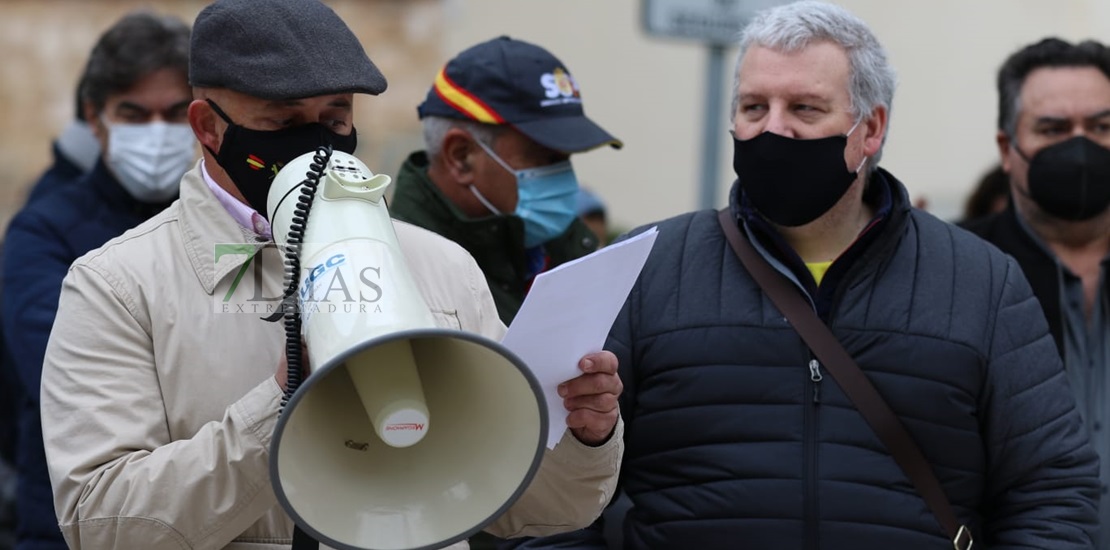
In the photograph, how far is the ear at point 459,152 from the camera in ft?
13.0

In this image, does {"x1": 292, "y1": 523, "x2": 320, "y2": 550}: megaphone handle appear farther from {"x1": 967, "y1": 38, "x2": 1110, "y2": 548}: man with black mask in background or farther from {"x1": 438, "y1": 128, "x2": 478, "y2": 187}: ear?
{"x1": 967, "y1": 38, "x2": 1110, "y2": 548}: man with black mask in background

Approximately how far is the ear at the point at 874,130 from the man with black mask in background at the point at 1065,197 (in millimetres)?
863

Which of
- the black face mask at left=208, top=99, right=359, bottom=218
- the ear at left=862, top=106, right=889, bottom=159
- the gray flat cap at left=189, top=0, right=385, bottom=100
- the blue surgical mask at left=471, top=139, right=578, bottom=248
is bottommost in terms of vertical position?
the blue surgical mask at left=471, top=139, right=578, bottom=248

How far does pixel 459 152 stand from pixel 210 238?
151cm

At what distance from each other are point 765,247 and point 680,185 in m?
4.53

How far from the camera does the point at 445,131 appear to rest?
158 inches

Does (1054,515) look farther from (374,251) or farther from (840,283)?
(374,251)

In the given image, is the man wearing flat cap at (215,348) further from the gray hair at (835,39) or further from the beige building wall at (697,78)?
the beige building wall at (697,78)

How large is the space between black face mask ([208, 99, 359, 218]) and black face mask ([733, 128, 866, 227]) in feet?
3.31

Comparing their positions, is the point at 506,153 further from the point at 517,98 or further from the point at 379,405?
the point at 379,405

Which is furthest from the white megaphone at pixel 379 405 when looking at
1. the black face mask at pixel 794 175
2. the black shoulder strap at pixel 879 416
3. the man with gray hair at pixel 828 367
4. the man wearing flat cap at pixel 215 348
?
the black face mask at pixel 794 175

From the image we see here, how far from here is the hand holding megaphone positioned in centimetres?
241

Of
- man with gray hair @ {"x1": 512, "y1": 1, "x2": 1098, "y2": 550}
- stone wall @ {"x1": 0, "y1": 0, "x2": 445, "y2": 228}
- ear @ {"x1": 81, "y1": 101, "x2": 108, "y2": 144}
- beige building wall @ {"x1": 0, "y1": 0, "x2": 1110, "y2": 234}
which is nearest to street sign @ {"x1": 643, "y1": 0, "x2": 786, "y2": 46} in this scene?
beige building wall @ {"x1": 0, "y1": 0, "x2": 1110, "y2": 234}

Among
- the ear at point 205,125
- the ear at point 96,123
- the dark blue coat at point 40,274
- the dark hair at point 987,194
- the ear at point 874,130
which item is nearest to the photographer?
the ear at point 205,125
